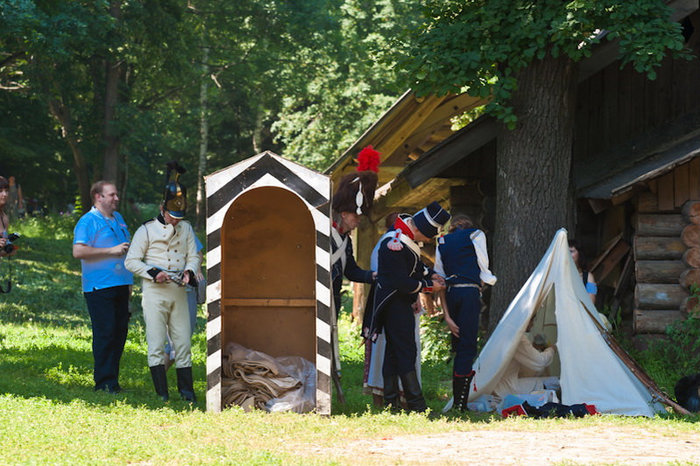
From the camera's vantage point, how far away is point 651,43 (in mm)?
11258

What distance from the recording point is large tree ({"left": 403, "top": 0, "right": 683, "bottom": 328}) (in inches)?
454

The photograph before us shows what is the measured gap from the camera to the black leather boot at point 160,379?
9.70 metres

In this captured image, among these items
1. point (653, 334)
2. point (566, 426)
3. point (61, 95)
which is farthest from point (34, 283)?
point (566, 426)

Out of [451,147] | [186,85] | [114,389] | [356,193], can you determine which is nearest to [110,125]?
[186,85]

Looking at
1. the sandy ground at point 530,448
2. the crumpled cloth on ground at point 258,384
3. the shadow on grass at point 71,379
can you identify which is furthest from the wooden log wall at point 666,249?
the shadow on grass at point 71,379

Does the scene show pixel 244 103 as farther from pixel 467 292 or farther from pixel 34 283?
pixel 467 292

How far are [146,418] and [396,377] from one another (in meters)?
2.37

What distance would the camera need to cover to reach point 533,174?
1188 centimetres

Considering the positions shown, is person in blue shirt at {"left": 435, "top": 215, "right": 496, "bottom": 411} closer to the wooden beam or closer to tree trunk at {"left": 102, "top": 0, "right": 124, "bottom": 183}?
the wooden beam

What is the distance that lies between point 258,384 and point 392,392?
1.24 meters

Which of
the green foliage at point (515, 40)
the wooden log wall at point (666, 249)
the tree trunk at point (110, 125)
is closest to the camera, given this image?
the green foliage at point (515, 40)

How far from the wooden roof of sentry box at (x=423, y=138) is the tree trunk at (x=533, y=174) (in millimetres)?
505

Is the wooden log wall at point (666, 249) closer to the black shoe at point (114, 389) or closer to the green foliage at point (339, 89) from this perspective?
the black shoe at point (114, 389)

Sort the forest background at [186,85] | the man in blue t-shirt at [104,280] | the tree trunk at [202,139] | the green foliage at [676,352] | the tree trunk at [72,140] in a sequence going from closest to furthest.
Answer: the man in blue t-shirt at [104,280], the green foliage at [676,352], the forest background at [186,85], the tree trunk at [72,140], the tree trunk at [202,139]
